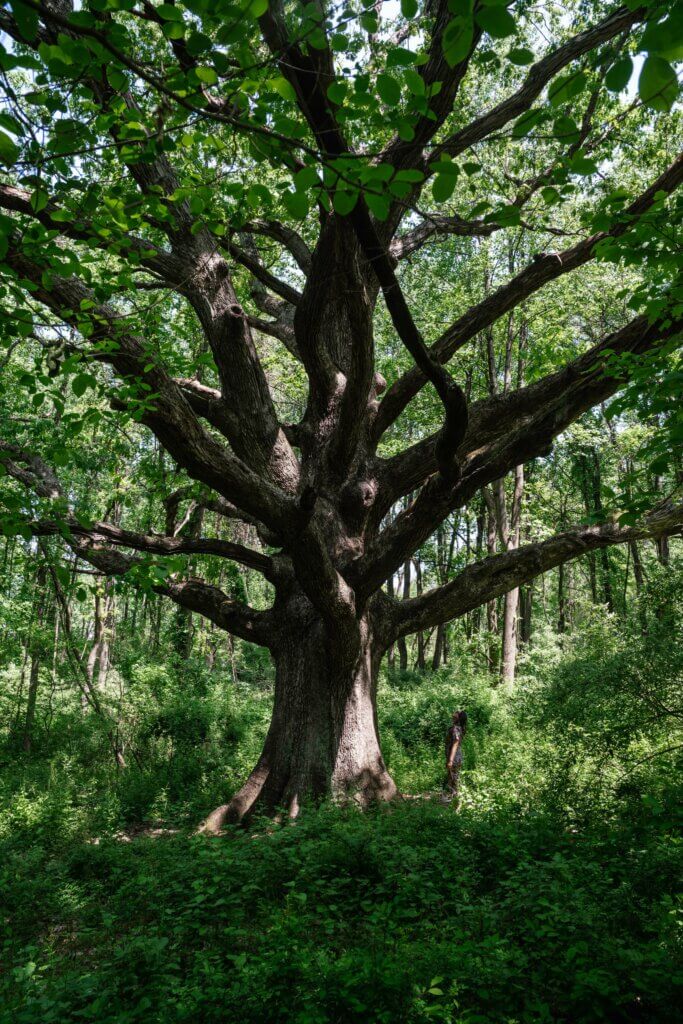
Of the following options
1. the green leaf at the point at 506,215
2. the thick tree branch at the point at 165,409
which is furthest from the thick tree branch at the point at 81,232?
the green leaf at the point at 506,215

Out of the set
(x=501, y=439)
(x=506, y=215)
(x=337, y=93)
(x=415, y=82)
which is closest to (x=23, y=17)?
(x=337, y=93)

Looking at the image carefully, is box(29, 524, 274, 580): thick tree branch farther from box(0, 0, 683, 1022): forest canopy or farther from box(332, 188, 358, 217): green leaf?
box(332, 188, 358, 217): green leaf

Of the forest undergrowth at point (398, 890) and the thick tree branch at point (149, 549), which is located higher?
the thick tree branch at point (149, 549)

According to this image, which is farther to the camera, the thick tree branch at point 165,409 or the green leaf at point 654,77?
the thick tree branch at point 165,409

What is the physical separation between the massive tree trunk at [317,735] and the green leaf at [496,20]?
5978mm

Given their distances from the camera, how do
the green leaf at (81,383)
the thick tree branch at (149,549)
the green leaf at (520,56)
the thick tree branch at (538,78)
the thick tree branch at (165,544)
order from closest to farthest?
the green leaf at (520,56) → the green leaf at (81,383) → the thick tree branch at (538,78) → the thick tree branch at (149,549) → the thick tree branch at (165,544)

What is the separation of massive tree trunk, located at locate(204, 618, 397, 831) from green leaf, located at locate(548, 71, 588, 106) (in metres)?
5.72

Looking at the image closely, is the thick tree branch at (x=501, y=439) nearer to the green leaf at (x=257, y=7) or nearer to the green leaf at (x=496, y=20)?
the green leaf at (x=496, y=20)

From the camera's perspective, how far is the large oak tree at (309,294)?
2.78 metres

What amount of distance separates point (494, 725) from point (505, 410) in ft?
24.6

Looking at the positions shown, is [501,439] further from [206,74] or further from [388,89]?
[388,89]

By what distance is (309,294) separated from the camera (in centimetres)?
605

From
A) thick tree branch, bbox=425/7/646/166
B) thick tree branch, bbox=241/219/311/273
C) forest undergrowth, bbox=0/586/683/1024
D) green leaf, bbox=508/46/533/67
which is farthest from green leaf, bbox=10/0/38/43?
thick tree branch, bbox=241/219/311/273

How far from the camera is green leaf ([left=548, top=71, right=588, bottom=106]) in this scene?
2.08 meters
